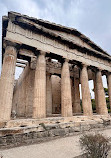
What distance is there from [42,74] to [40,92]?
1.45 m

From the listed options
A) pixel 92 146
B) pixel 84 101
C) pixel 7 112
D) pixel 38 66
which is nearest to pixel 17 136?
pixel 7 112

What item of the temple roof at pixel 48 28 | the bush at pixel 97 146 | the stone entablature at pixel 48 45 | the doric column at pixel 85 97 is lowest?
the bush at pixel 97 146

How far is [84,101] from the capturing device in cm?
956

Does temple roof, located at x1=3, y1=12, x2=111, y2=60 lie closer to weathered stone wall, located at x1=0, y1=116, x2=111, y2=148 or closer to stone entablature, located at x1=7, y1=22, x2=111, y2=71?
stone entablature, located at x1=7, y1=22, x2=111, y2=71

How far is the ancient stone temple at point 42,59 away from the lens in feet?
22.1

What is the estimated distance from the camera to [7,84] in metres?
6.29

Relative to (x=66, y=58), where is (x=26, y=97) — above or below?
below

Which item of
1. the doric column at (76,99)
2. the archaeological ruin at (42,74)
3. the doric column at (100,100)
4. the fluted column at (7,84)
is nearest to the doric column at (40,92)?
the archaeological ruin at (42,74)

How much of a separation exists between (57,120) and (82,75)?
5.60 metres

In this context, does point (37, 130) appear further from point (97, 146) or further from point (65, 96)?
point (65, 96)

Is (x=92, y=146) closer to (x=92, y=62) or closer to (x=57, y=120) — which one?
(x=57, y=120)

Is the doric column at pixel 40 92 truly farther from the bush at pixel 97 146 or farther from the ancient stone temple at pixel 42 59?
the bush at pixel 97 146

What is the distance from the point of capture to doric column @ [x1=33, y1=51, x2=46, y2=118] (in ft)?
22.3

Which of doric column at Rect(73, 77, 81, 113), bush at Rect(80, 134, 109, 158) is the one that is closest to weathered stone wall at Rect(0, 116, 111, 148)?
bush at Rect(80, 134, 109, 158)
